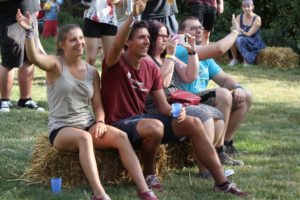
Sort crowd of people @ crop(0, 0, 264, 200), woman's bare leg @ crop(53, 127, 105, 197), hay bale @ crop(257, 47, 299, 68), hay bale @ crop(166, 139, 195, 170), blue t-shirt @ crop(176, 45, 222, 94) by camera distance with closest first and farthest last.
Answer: woman's bare leg @ crop(53, 127, 105, 197), crowd of people @ crop(0, 0, 264, 200), hay bale @ crop(166, 139, 195, 170), blue t-shirt @ crop(176, 45, 222, 94), hay bale @ crop(257, 47, 299, 68)

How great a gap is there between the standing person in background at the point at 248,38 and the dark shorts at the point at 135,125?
802 centimetres

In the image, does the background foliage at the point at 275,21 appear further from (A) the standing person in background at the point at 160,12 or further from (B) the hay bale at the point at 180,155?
(B) the hay bale at the point at 180,155

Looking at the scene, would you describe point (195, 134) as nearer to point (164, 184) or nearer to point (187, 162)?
point (164, 184)

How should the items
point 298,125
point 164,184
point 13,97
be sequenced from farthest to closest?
point 13,97 → point 298,125 → point 164,184

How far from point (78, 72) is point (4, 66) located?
9.10 feet

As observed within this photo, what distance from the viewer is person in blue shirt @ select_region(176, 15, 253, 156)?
5117mm

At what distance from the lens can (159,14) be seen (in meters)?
7.27

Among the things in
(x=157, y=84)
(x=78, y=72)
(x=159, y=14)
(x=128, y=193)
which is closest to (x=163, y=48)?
(x=157, y=84)

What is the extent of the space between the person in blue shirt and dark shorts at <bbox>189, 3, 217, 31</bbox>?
178 inches

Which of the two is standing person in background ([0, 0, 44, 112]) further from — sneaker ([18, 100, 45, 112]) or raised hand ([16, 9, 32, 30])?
raised hand ([16, 9, 32, 30])

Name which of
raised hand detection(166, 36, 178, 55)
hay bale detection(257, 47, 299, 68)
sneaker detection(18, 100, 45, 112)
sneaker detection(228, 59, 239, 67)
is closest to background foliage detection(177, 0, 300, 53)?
hay bale detection(257, 47, 299, 68)

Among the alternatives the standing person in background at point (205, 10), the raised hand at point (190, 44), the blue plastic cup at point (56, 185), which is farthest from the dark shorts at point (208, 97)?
the standing person in background at point (205, 10)

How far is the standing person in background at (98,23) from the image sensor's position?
282 inches

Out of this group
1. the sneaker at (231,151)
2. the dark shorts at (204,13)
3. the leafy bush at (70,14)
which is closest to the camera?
the sneaker at (231,151)
